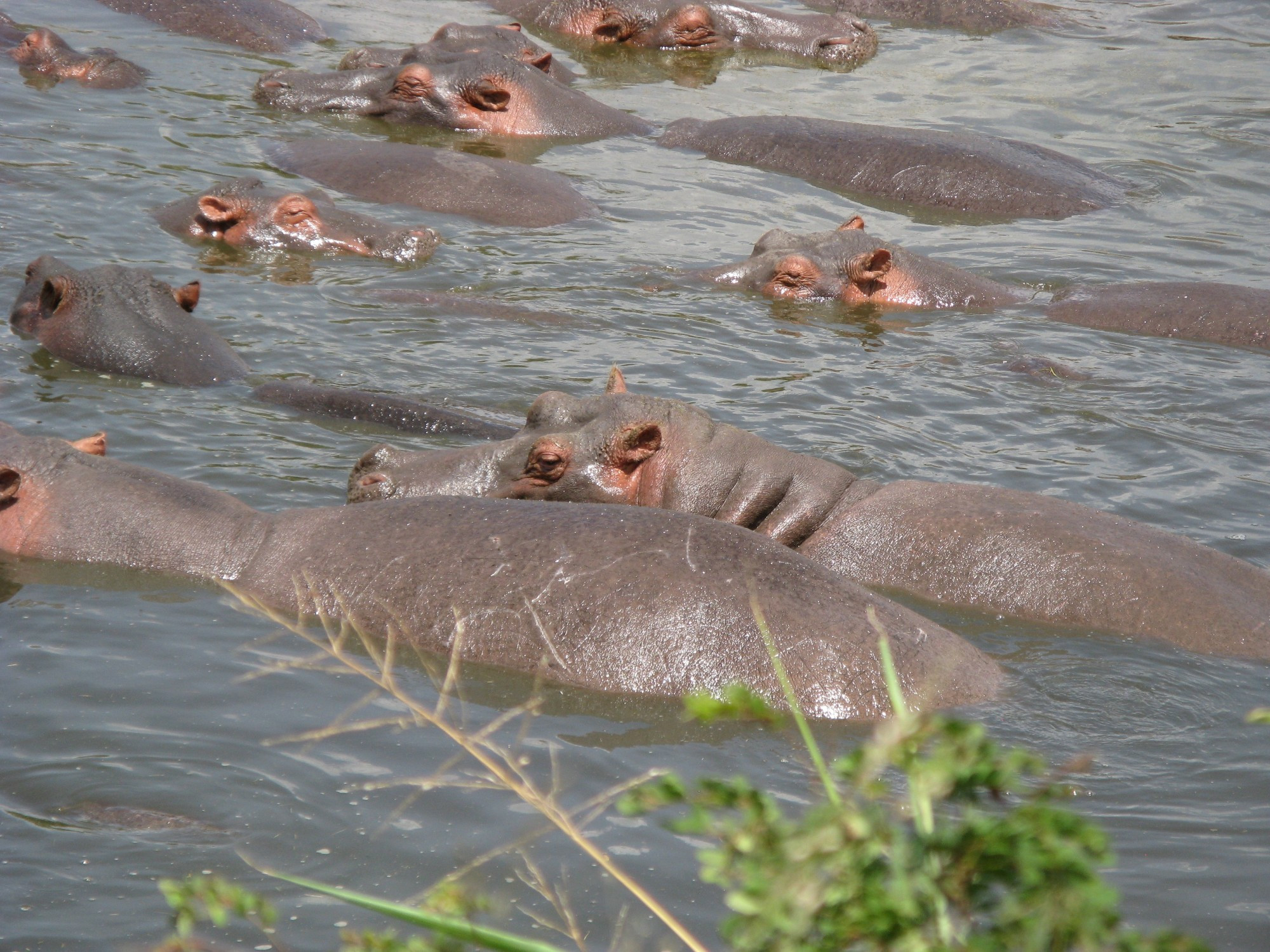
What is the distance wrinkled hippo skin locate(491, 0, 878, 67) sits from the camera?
1427cm

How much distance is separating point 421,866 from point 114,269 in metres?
4.95

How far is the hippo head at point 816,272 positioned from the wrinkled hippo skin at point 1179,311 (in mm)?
1089

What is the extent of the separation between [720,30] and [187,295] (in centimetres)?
855

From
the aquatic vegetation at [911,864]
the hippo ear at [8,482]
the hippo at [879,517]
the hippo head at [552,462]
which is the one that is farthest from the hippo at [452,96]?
the aquatic vegetation at [911,864]

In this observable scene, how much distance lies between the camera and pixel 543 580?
4.67m

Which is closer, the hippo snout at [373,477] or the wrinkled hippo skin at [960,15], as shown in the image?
the hippo snout at [373,477]

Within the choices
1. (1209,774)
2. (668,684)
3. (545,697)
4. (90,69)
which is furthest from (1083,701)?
(90,69)

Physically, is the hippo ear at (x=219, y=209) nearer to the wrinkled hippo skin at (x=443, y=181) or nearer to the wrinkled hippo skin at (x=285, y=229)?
the wrinkled hippo skin at (x=285, y=229)

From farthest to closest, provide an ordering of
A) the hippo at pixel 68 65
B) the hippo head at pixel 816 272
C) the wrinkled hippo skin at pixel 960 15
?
the wrinkled hippo skin at pixel 960 15
the hippo at pixel 68 65
the hippo head at pixel 816 272

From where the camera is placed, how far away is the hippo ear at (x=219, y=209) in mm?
9109

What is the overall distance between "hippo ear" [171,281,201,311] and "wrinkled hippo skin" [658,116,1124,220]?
17.3ft

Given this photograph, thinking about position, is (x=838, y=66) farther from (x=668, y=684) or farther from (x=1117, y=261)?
(x=668, y=684)

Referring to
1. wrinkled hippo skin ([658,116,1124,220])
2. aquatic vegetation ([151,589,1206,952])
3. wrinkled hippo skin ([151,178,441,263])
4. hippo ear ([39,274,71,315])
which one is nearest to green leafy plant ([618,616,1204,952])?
aquatic vegetation ([151,589,1206,952])

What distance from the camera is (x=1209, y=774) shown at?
432cm
